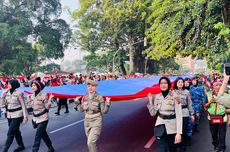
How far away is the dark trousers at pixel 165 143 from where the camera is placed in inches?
185

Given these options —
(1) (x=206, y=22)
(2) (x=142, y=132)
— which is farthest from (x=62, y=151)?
(1) (x=206, y=22)

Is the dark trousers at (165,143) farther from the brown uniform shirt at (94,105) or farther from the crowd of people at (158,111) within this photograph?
the brown uniform shirt at (94,105)

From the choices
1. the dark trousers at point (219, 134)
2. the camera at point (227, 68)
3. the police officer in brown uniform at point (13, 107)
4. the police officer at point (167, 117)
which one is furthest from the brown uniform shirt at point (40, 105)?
the camera at point (227, 68)

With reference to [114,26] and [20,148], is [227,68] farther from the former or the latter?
[114,26]

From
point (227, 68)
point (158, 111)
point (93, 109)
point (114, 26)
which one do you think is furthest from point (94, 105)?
point (114, 26)

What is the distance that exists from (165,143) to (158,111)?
52 centimetres

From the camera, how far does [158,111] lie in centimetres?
482

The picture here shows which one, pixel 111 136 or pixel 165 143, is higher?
pixel 165 143

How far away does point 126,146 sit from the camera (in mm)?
7250

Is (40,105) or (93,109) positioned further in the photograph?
(40,105)

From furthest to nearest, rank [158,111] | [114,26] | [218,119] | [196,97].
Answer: [114,26]
[196,97]
[218,119]
[158,111]

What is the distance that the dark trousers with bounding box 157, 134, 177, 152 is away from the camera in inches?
185

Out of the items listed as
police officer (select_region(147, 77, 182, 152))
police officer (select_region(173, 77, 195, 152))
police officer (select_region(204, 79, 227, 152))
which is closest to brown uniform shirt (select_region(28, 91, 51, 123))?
police officer (select_region(147, 77, 182, 152))

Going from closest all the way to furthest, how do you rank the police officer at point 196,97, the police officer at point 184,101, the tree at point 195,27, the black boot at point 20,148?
the police officer at point 184,101 < the black boot at point 20,148 < the police officer at point 196,97 < the tree at point 195,27
